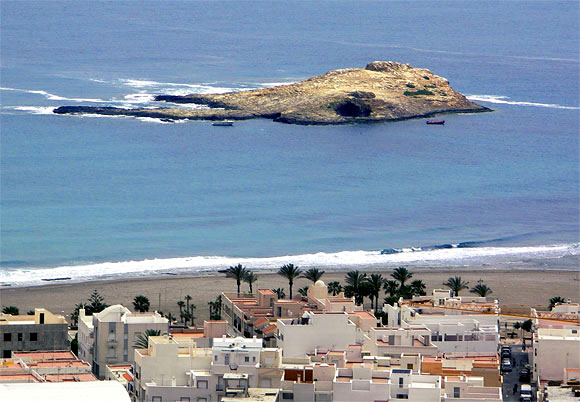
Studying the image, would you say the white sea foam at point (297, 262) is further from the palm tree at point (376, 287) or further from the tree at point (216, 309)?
the palm tree at point (376, 287)

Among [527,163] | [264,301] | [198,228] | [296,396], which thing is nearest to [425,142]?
[527,163]

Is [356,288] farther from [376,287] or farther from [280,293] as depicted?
[280,293]

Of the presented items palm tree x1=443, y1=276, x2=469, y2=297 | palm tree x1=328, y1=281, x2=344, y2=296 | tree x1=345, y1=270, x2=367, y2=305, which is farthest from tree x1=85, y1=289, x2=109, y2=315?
palm tree x1=443, y1=276, x2=469, y2=297

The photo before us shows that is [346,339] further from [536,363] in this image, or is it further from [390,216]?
[390,216]

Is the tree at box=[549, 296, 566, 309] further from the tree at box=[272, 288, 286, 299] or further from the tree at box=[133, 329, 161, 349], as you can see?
the tree at box=[133, 329, 161, 349]

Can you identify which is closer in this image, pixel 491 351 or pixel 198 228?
pixel 491 351

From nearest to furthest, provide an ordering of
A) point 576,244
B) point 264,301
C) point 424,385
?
point 424,385 → point 264,301 → point 576,244

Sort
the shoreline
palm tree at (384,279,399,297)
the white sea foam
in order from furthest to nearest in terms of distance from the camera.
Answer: the white sea foam < the shoreline < palm tree at (384,279,399,297)
